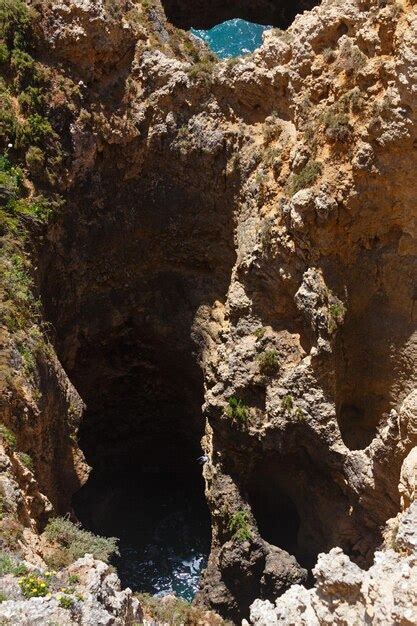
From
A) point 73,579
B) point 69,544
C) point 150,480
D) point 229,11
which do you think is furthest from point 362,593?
point 229,11

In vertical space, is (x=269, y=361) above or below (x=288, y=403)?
above

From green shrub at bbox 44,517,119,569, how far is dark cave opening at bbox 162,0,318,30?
14.3 meters

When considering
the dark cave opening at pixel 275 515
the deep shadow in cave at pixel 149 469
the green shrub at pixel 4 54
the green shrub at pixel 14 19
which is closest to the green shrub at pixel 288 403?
the dark cave opening at pixel 275 515

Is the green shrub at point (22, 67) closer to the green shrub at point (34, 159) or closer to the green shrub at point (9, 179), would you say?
the green shrub at point (34, 159)

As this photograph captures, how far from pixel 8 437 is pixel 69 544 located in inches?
79.6

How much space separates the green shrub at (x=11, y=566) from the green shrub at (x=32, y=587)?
5.7 inches

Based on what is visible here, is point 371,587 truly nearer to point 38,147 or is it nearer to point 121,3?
point 38,147

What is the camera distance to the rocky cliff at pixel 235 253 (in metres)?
10.9

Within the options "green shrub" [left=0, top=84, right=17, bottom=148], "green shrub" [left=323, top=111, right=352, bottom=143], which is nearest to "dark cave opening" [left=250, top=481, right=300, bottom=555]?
"green shrub" [left=323, top=111, right=352, bottom=143]

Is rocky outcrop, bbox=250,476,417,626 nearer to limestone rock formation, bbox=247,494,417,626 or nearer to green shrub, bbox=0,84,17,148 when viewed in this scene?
limestone rock formation, bbox=247,494,417,626

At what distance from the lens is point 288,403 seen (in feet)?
40.9

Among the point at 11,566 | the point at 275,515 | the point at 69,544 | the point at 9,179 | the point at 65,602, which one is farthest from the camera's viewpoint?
the point at 275,515

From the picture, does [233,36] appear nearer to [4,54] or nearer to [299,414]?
[4,54]

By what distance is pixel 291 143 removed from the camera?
12.3 meters
